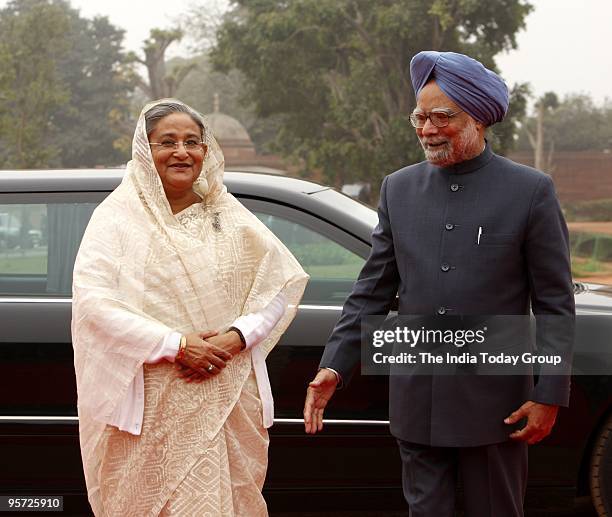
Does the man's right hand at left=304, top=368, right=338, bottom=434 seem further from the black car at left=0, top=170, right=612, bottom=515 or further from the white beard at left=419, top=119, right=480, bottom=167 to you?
the black car at left=0, top=170, right=612, bottom=515

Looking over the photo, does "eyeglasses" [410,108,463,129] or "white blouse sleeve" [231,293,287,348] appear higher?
"eyeglasses" [410,108,463,129]

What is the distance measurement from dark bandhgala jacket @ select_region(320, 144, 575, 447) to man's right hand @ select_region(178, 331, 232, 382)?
55cm

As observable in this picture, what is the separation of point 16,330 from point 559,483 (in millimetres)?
2270

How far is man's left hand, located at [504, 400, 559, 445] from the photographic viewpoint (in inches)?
108

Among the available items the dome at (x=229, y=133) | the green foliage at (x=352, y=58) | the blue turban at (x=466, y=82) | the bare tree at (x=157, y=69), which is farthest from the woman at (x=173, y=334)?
the dome at (x=229, y=133)

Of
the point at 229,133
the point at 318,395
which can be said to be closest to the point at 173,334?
the point at 318,395

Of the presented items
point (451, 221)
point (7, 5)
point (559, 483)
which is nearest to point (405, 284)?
point (451, 221)

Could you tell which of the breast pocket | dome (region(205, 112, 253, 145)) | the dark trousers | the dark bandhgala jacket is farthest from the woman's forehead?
dome (region(205, 112, 253, 145))

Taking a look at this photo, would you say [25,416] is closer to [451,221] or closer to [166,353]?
[166,353]

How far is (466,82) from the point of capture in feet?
9.16

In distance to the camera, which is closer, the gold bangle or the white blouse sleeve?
the gold bangle

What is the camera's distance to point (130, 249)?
3195 mm

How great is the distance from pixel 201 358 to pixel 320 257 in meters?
1.39

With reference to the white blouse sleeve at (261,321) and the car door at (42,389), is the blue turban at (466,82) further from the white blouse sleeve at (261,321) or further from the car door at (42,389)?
the car door at (42,389)
